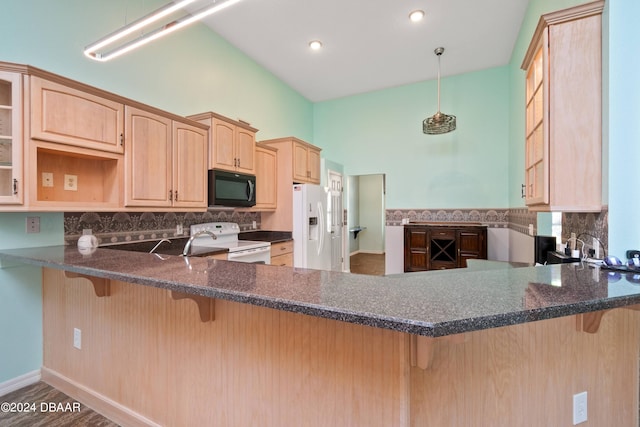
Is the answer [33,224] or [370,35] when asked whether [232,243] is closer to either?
[33,224]

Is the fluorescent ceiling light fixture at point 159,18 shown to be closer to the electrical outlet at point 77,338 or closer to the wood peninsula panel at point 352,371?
the wood peninsula panel at point 352,371

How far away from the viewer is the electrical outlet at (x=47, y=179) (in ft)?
6.56

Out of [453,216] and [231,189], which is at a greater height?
[231,189]

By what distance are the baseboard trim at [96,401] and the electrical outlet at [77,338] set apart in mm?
242

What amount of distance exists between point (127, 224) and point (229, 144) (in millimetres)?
1252

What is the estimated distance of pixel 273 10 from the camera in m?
3.04

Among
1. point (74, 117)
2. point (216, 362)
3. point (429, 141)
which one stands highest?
point (429, 141)

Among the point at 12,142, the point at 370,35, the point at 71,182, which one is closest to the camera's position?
the point at 12,142

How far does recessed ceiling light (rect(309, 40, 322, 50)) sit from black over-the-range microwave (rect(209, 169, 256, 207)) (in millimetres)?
1899

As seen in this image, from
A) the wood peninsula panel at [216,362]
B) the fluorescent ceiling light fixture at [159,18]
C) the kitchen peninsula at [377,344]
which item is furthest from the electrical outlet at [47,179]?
the fluorescent ceiling light fixture at [159,18]

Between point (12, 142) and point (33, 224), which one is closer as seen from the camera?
point (12, 142)

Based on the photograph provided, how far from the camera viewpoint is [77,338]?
1880mm

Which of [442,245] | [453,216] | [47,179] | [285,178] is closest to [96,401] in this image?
[47,179]

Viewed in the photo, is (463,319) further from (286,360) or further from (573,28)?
(573,28)
